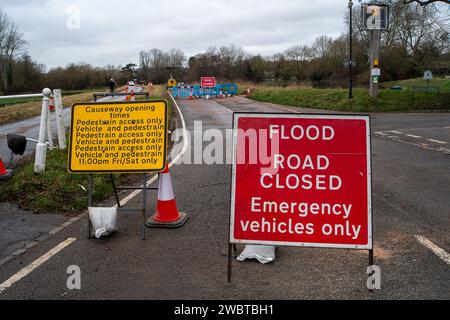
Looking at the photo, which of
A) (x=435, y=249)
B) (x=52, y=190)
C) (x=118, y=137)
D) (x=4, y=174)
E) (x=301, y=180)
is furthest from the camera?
(x=4, y=174)

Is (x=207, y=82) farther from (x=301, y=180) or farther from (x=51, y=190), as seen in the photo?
(x=301, y=180)

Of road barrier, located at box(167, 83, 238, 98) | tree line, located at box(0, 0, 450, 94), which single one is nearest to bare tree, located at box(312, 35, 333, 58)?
tree line, located at box(0, 0, 450, 94)

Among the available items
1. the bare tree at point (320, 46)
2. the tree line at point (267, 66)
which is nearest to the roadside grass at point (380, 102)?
the tree line at point (267, 66)

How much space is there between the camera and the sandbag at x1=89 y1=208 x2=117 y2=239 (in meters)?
4.94

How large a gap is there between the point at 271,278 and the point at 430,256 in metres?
1.72

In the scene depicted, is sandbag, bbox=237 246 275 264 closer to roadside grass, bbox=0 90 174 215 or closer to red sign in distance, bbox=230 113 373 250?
red sign in distance, bbox=230 113 373 250

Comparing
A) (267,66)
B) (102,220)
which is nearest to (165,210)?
(102,220)

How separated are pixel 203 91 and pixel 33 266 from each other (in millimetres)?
41529

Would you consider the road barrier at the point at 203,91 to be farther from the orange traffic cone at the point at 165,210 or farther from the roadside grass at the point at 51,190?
the orange traffic cone at the point at 165,210

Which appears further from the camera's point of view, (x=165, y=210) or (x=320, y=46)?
(x=320, y=46)

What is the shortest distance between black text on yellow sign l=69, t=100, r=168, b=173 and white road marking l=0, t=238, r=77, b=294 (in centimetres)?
89

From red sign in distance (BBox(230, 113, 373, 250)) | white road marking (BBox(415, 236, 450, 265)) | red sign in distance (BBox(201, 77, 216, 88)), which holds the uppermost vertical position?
red sign in distance (BBox(201, 77, 216, 88))

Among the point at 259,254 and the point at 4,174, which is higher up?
the point at 4,174

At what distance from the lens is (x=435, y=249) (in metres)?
4.45
